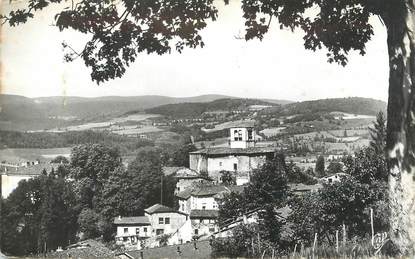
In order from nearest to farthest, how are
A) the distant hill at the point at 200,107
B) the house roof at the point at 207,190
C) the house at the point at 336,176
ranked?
1. the distant hill at the point at 200,107
2. the house roof at the point at 207,190
3. the house at the point at 336,176

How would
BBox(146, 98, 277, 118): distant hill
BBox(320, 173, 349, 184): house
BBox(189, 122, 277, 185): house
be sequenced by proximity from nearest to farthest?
1. BBox(146, 98, 277, 118): distant hill
2. BBox(189, 122, 277, 185): house
3. BBox(320, 173, 349, 184): house

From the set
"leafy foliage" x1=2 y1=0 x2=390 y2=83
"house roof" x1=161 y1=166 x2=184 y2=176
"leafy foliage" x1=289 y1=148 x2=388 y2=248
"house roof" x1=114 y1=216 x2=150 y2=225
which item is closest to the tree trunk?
"leafy foliage" x1=2 y1=0 x2=390 y2=83

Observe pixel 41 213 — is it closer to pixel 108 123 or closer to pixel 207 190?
pixel 207 190

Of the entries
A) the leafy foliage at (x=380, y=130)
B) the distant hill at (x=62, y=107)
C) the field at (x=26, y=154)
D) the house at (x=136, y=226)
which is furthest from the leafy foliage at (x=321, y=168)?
the distant hill at (x=62, y=107)

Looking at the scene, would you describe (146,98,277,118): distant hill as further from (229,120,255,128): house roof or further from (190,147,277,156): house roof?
(190,147,277,156): house roof

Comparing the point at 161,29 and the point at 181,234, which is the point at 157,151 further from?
the point at 161,29

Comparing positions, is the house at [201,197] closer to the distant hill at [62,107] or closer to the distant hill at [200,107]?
the distant hill at [200,107]
